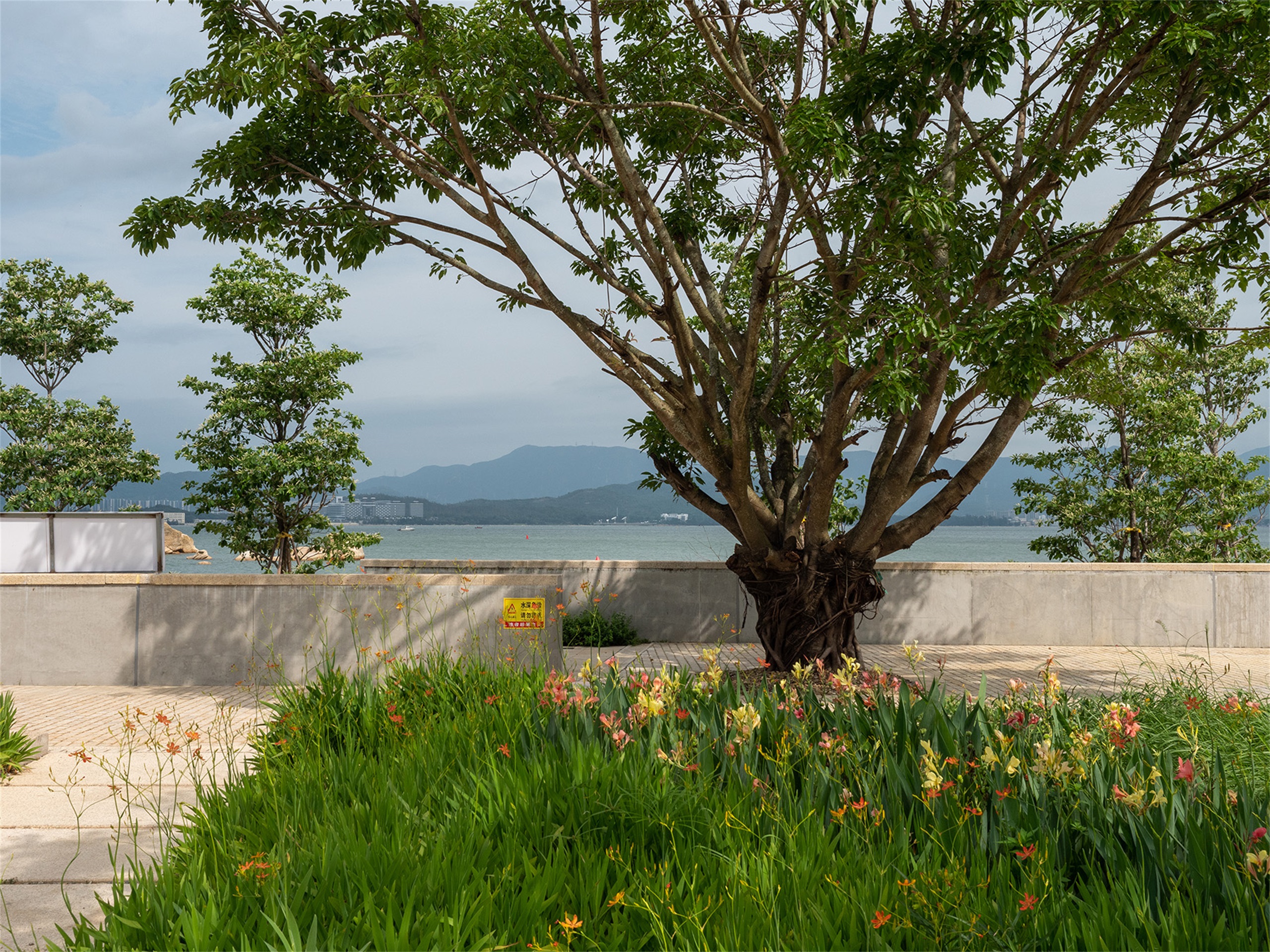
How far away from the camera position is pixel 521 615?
336 inches

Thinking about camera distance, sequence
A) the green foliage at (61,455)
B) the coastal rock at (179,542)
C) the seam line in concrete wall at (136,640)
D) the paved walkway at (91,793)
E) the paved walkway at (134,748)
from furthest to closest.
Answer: the coastal rock at (179,542)
the green foliage at (61,455)
the seam line in concrete wall at (136,640)
the paved walkway at (134,748)
the paved walkway at (91,793)

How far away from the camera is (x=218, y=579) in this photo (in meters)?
9.45

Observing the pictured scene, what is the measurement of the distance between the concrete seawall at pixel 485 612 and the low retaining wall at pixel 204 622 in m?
0.02

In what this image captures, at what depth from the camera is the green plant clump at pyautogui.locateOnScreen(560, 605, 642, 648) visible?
11961mm

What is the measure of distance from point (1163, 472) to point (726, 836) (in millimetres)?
14463

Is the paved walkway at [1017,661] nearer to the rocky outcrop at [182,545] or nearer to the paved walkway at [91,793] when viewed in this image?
the paved walkway at [91,793]

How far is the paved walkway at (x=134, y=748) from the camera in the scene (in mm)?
3762

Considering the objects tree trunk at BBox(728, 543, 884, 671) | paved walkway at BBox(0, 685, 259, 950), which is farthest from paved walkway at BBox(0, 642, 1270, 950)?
tree trunk at BBox(728, 543, 884, 671)

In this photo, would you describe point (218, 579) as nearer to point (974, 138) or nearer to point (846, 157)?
point (846, 157)

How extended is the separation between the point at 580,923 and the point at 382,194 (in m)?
8.78

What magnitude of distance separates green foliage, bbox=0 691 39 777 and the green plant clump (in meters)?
6.56

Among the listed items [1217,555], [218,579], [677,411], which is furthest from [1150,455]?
[218,579]

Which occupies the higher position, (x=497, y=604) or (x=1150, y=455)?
(x=1150, y=455)

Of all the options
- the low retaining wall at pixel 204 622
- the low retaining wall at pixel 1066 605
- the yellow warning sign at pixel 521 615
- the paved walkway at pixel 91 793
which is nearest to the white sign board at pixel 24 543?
the low retaining wall at pixel 204 622
